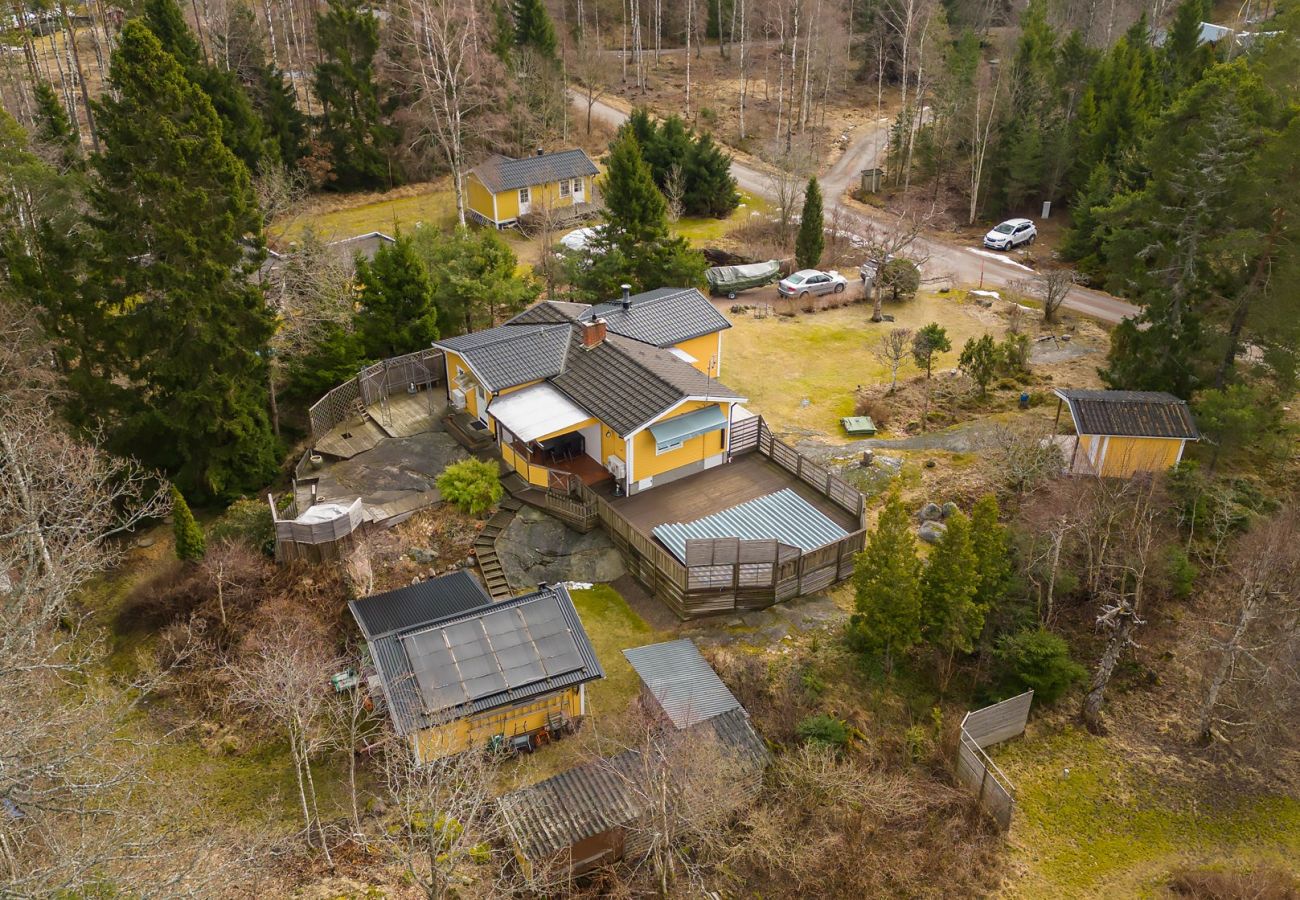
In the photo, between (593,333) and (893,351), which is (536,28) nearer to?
(893,351)

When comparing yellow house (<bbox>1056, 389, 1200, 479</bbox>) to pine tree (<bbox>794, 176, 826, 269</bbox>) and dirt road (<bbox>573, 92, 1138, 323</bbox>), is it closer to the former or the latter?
dirt road (<bbox>573, 92, 1138, 323</bbox>)

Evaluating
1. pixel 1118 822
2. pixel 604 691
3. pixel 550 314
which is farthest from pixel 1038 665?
pixel 550 314

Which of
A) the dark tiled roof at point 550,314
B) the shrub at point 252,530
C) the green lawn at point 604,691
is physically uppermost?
the dark tiled roof at point 550,314

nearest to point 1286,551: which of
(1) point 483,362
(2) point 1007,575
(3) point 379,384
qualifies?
(2) point 1007,575

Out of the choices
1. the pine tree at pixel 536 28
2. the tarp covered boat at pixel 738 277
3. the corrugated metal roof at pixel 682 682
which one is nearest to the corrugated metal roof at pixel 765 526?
the corrugated metal roof at pixel 682 682

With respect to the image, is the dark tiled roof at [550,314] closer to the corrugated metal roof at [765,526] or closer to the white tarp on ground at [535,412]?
the white tarp on ground at [535,412]
